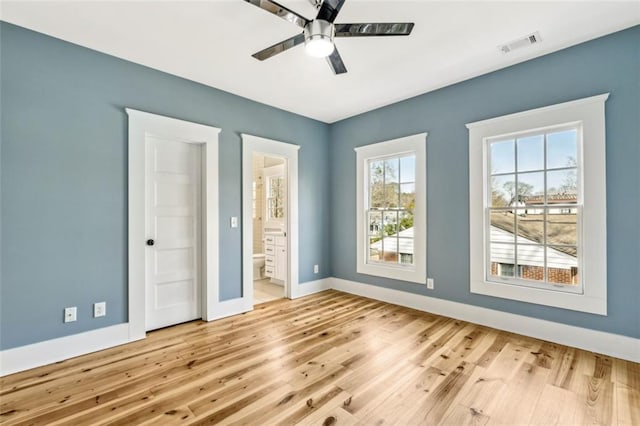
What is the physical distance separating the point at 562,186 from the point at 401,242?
1894 millimetres

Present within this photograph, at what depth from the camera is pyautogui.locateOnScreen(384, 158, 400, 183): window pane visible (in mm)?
4273

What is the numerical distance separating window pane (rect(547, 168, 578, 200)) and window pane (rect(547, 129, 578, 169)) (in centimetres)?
8

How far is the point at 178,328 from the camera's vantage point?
10.8 ft

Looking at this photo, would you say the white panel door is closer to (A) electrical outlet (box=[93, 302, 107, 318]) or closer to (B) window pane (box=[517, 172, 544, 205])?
(A) electrical outlet (box=[93, 302, 107, 318])

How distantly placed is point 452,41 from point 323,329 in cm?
313

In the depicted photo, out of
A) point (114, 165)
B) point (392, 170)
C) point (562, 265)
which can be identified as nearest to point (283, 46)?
point (114, 165)

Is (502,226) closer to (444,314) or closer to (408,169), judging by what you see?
(444,314)

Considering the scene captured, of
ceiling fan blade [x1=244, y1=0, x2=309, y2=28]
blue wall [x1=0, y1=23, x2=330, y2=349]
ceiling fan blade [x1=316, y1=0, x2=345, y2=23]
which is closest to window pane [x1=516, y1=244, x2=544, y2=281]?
ceiling fan blade [x1=316, y1=0, x2=345, y2=23]

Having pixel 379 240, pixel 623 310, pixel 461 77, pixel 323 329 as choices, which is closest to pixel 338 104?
pixel 461 77

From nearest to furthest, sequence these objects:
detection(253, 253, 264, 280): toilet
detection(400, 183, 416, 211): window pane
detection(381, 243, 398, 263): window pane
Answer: detection(400, 183, 416, 211): window pane, detection(381, 243, 398, 263): window pane, detection(253, 253, 264, 280): toilet

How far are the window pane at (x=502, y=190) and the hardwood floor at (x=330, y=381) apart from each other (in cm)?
140

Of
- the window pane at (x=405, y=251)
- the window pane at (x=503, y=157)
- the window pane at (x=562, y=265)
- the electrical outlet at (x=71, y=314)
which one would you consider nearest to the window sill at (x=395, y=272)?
the window pane at (x=405, y=251)

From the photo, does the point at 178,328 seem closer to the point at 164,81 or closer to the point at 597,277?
the point at 164,81

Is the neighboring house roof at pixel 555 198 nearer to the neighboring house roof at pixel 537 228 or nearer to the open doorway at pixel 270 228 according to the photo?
Answer: the neighboring house roof at pixel 537 228
